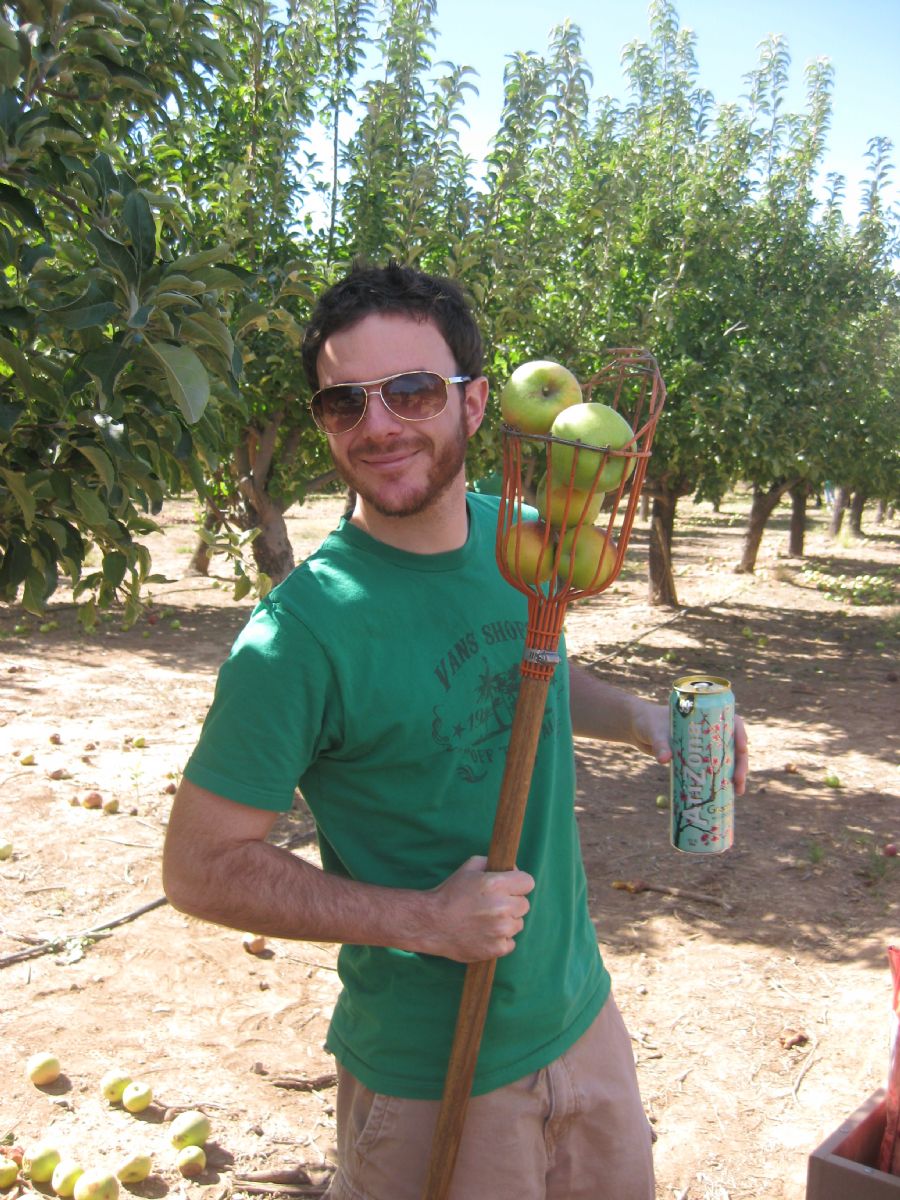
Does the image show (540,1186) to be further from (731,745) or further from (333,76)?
(333,76)

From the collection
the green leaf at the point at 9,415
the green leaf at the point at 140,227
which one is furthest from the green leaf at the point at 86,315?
the green leaf at the point at 9,415

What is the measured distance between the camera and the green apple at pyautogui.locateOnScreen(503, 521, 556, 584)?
169 cm

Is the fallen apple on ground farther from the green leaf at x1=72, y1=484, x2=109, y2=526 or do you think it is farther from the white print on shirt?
the white print on shirt

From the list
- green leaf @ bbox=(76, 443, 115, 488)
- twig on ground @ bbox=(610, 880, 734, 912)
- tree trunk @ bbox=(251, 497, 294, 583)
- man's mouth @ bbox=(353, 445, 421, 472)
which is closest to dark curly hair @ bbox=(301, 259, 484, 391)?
man's mouth @ bbox=(353, 445, 421, 472)

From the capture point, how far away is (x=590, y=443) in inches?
62.0

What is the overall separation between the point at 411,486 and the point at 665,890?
4.21 m

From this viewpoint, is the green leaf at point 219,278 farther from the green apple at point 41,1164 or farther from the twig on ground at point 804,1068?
the twig on ground at point 804,1068

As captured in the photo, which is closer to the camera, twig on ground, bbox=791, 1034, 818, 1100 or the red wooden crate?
the red wooden crate

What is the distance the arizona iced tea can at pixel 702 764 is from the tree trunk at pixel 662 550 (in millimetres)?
11587

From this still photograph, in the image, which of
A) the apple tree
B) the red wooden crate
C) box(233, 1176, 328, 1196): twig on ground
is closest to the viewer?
the red wooden crate

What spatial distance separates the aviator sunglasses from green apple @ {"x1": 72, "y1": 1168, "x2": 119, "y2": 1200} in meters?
2.35

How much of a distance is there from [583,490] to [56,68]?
1.60 meters

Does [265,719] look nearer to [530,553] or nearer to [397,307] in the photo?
[530,553]

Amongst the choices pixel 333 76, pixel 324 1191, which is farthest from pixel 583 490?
pixel 333 76
